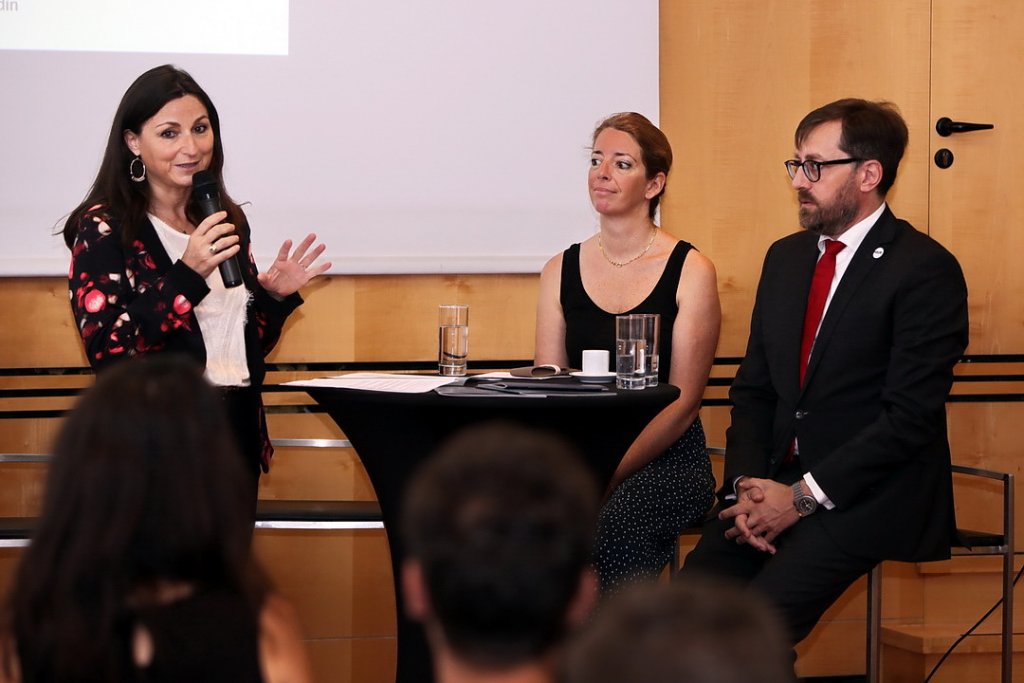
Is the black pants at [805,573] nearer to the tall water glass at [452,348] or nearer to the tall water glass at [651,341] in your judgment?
the tall water glass at [651,341]

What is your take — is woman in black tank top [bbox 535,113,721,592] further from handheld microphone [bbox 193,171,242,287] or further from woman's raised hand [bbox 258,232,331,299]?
handheld microphone [bbox 193,171,242,287]

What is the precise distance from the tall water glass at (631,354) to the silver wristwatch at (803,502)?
1.51 feet

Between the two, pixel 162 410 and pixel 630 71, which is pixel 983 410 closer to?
pixel 630 71

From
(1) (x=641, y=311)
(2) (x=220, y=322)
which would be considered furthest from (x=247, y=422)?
(1) (x=641, y=311)

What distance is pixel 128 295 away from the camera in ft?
8.67

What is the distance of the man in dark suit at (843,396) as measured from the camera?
2.69 meters

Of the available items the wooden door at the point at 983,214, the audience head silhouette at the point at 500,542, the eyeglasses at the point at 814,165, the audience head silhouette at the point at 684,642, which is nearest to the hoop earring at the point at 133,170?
the eyeglasses at the point at 814,165

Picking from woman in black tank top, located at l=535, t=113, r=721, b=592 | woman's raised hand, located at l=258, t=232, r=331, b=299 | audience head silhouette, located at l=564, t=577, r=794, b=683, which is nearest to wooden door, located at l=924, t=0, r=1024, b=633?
woman in black tank top, located at l=535, t=113, r=721, b=592

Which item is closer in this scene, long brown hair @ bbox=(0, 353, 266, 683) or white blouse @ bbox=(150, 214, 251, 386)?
long brown hair @ bbox=(0, 353, 266, 683)

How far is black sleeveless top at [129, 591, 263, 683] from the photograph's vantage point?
4.15ft

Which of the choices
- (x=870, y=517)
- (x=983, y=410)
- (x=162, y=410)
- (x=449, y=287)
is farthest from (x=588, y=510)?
(x=983, y=410)

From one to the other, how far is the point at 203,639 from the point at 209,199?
5.15ft

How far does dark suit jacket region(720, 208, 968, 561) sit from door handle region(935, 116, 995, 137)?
1.27 metres

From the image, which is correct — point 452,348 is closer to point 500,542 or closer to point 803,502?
point 803,502
